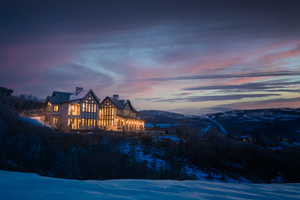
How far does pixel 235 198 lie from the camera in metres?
3.04

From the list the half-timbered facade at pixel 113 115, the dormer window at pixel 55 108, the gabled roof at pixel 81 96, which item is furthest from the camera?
the half-timbered facade at pixel 113 115

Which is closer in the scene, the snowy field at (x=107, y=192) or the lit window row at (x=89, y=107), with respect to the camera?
the snowy field at (x=107, y=192)

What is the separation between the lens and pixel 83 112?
3159cm

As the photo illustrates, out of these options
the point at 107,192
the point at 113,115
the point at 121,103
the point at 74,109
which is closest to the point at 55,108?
the point at 74,109

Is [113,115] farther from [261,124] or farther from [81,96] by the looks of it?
[261,124]

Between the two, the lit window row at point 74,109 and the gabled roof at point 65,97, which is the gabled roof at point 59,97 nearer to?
the gabled roof at point 65,97

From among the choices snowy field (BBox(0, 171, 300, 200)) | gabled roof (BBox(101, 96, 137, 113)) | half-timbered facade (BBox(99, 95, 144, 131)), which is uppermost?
gabled roof (BBox(101, 96, 137, 113))

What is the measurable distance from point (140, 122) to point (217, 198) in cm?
3762

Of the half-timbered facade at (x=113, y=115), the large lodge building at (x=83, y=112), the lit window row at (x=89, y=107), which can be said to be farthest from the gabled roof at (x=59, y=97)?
the half-timbered facade at (x=113, y=115)

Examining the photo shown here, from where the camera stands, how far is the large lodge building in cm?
3070

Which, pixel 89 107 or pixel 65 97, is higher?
pixel 65 97

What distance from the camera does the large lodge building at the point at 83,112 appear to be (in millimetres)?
30703

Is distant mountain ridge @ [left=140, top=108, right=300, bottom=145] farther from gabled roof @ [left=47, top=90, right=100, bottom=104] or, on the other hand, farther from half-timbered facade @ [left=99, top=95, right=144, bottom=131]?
gabled roof @ [left=47, top=90, right=100, bottom=104]

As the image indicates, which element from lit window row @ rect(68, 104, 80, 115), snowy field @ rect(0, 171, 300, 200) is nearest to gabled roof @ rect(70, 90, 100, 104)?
lit window row @ rect(68, 104, 80, 115)
